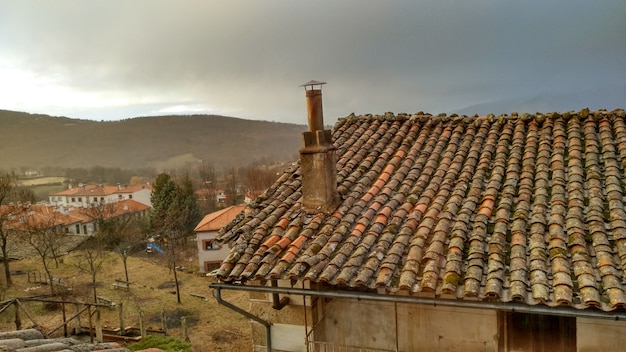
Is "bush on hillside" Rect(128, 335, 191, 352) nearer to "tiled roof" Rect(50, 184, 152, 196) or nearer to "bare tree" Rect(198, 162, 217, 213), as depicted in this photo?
"bare tree" Rect(198, 162, 217, 213)

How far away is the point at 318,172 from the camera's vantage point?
6379 mm

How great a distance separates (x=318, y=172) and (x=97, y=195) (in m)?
74.8

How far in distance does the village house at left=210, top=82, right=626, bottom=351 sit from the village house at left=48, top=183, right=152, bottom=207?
65098mm

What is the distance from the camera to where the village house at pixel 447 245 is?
465 centimetres

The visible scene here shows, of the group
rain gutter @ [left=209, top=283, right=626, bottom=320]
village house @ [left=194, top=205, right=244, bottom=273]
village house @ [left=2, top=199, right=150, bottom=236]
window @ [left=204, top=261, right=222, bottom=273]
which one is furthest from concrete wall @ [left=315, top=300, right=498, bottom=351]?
village house @ [left=2, top=199, right=150, bottom=236]

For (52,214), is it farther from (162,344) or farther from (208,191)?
(162,344)

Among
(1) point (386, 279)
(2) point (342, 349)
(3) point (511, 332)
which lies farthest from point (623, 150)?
(2) point (342, 349)

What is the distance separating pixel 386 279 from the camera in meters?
4.86

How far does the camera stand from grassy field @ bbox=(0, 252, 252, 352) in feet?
69.1

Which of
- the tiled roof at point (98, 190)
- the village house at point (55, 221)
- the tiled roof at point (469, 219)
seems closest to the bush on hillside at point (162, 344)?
the tiled roof at point (469, 219)

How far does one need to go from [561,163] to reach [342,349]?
4.23 metres

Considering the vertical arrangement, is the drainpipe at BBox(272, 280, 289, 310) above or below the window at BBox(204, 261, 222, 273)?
above

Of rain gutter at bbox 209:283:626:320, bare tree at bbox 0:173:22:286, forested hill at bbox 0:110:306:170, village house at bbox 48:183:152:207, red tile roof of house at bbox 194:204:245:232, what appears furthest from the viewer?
forested hill at bbox 0:110:306:170

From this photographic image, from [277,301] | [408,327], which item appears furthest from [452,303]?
[277,301]
